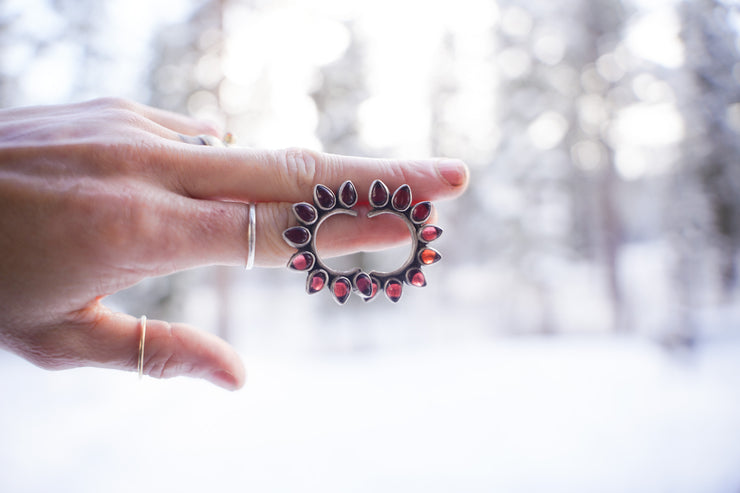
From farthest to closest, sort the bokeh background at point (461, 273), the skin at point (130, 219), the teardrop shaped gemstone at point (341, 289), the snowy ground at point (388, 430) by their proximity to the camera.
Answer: the bokeh background at point (461, 273) → the snowy ground at point (388, 430) → the teardrop shaped gemstone at point (341, 289) → the skin at point (130, 219)

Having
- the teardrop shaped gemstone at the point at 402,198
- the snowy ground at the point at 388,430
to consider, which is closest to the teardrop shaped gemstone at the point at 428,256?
the teardrop shaped gemstone at the point at 402,198

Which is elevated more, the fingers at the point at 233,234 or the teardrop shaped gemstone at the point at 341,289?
the fingers at the point at 233,234

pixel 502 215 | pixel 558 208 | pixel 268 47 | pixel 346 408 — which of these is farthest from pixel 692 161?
pixel 268 47

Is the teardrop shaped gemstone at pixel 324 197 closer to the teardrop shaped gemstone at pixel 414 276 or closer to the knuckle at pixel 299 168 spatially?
the knuckle at pixel 299 168

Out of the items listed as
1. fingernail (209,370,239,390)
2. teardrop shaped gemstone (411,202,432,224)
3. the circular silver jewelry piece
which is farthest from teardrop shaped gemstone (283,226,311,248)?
fingernail (209,370,239,390)

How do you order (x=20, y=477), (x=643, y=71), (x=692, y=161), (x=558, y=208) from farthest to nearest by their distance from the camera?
1. (x=558, y=208)
2. (x=643, y=71)
3. (x=692, y=161)
4. (x=20, y=477)

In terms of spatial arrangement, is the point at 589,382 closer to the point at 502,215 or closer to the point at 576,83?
the point at 502,215
